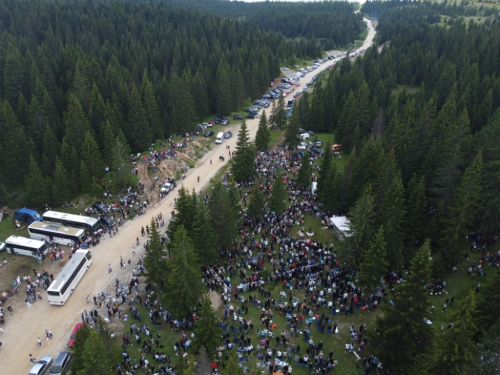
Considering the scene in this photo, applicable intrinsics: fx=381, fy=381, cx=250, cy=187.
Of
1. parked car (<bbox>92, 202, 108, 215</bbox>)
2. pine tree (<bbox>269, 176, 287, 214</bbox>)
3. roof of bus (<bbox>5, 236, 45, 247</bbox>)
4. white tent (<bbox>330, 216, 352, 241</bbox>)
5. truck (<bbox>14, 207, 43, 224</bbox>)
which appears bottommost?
truck (<bbox>14, 207, 43, 224</bbox>)

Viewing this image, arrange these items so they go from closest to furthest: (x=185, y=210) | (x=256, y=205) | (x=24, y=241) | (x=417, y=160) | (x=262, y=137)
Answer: (x=185, y=210)
(x=24, y=241)
(x=256, y=205)
(x=417, y=160)
(x=262, y=137)

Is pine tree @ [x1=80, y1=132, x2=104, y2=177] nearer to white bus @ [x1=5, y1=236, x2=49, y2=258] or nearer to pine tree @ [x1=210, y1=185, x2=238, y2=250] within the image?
white bus @ [x1=5, y1=236, x2=49, y2=258]

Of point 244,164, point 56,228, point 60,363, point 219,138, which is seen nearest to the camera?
point 60,363

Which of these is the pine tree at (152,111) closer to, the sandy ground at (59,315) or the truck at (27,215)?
the sandy ground at (59,315)

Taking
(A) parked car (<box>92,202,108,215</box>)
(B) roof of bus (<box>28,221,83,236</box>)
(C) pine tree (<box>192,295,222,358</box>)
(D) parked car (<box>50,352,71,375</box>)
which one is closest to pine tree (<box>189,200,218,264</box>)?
(C) pine tree (<box>192,295,222,358</box>)

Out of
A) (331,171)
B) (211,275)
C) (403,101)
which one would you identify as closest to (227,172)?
(331,171)

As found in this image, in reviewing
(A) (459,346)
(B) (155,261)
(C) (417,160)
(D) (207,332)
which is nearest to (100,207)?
(B) (155,261)

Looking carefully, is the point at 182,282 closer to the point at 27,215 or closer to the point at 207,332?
the point at 207,332

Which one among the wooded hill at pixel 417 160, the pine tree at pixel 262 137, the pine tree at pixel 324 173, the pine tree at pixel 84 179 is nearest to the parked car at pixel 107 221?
the pine tree at pixel 84 179
